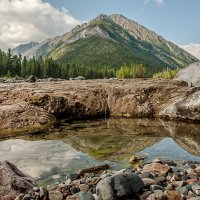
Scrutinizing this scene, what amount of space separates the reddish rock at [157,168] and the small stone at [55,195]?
124 inches

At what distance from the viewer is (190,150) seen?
1508 cm

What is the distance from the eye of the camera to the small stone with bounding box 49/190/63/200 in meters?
9.16

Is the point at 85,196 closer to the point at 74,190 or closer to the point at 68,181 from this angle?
the point at 74,190

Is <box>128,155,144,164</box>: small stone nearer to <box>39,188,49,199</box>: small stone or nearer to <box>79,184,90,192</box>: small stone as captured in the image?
<box>79,184,90,192</box>: small stone

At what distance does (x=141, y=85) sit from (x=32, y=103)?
9.66 metres

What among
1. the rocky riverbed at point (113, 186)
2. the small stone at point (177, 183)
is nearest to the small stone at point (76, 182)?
the rocky riverbed at point (113, 186)

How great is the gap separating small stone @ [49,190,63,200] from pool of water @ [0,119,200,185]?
1.10 meters

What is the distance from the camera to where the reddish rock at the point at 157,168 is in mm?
10863

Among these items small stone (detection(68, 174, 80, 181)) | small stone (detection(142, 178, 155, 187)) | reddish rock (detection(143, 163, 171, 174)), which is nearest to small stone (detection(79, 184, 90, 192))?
small stone (detection(68, 174, 80, 181))

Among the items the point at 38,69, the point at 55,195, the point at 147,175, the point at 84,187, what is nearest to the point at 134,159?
the point at 147,175

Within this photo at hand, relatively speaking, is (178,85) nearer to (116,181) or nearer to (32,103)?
(32,103)

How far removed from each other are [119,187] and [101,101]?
Answer: 63.9 feet

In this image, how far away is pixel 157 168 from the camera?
36.4ft

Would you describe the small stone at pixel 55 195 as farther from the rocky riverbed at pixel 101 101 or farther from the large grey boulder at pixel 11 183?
the rocky riverbed at pixel 101 101
